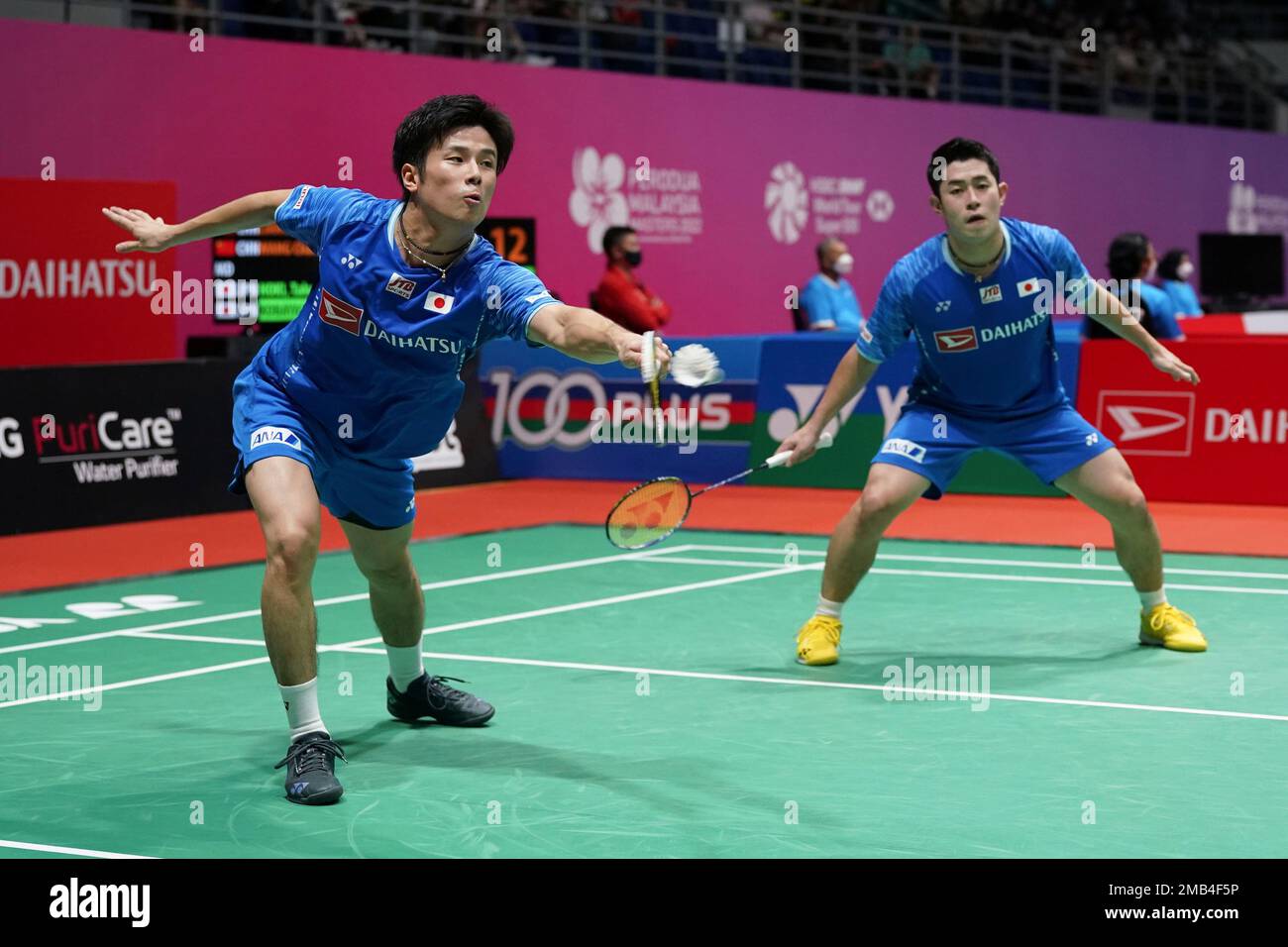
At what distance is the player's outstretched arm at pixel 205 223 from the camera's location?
5.94 metres

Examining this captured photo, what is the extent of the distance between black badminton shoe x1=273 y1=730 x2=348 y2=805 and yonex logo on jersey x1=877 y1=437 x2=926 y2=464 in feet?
9.92

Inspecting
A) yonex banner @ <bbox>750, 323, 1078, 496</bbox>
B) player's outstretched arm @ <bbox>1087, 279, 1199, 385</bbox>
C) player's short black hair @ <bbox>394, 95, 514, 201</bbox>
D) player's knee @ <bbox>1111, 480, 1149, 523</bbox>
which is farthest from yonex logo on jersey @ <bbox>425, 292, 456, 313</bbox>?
yonex banner @ <bbox>750, 323, 1078, 496</bbox>

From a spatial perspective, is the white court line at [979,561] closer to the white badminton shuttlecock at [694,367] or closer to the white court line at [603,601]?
the white court line at [603,601]

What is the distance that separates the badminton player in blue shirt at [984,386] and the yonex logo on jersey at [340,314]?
2.26 meters

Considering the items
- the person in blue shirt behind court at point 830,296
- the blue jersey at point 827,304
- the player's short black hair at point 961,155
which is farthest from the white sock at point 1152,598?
the blue jersey at point 827,304

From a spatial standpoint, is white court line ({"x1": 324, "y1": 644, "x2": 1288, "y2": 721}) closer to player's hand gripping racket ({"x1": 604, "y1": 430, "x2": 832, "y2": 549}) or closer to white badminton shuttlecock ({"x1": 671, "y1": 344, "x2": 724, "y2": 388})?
player's hand gripping racket ({"x1": 604, "y1": 430, "x2": 832, "y2": 549})

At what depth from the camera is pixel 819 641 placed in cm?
767

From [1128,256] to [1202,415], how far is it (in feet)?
3.91

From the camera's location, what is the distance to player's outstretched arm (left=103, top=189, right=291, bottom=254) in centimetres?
594

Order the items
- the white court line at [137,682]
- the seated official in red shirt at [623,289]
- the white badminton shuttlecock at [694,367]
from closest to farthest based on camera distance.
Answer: the white badminton shuttlecock at [694,367], the white court line at [137,682], the seated official in red shirt at [623,289]

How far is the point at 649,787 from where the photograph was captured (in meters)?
5.63

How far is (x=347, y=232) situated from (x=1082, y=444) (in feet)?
11.1

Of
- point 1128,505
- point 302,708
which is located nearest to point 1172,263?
point 1128,505

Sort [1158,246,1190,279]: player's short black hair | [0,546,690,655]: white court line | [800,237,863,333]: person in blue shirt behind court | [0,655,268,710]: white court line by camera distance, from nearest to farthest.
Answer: [0,655,268,710]: white court line → [0,546,690,655]: white court line → [800,237,863,333]: person in blue shirt behind court → [1158,246,1190,279]: player's short black hair
